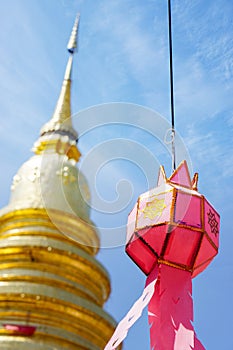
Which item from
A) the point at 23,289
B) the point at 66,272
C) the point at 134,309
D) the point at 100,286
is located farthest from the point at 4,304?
the point at 134,309

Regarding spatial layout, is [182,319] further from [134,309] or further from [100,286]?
[100,286]

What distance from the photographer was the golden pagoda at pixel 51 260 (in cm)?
871

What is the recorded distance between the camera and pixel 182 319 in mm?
3088

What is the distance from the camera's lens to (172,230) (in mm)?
3061

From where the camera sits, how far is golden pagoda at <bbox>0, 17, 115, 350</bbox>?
871 cm

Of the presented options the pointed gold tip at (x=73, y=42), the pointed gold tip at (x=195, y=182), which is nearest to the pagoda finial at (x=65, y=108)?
the pointed gold tip at (x=73, y=42)

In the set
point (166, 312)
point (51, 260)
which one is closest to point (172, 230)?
point (166, 312)

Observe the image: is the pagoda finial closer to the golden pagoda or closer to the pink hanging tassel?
the golden pagoda

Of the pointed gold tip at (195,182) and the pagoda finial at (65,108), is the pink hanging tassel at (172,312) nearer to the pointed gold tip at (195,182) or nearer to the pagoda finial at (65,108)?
the pointed gold tip at (195,182)

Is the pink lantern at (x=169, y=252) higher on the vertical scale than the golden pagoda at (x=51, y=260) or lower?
lower

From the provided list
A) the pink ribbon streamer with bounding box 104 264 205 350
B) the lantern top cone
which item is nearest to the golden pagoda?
the lantern top cone

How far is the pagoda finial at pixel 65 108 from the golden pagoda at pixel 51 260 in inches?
2.1

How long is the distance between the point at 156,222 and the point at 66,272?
22.8ft

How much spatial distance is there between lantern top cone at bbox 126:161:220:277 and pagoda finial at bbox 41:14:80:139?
862cm
